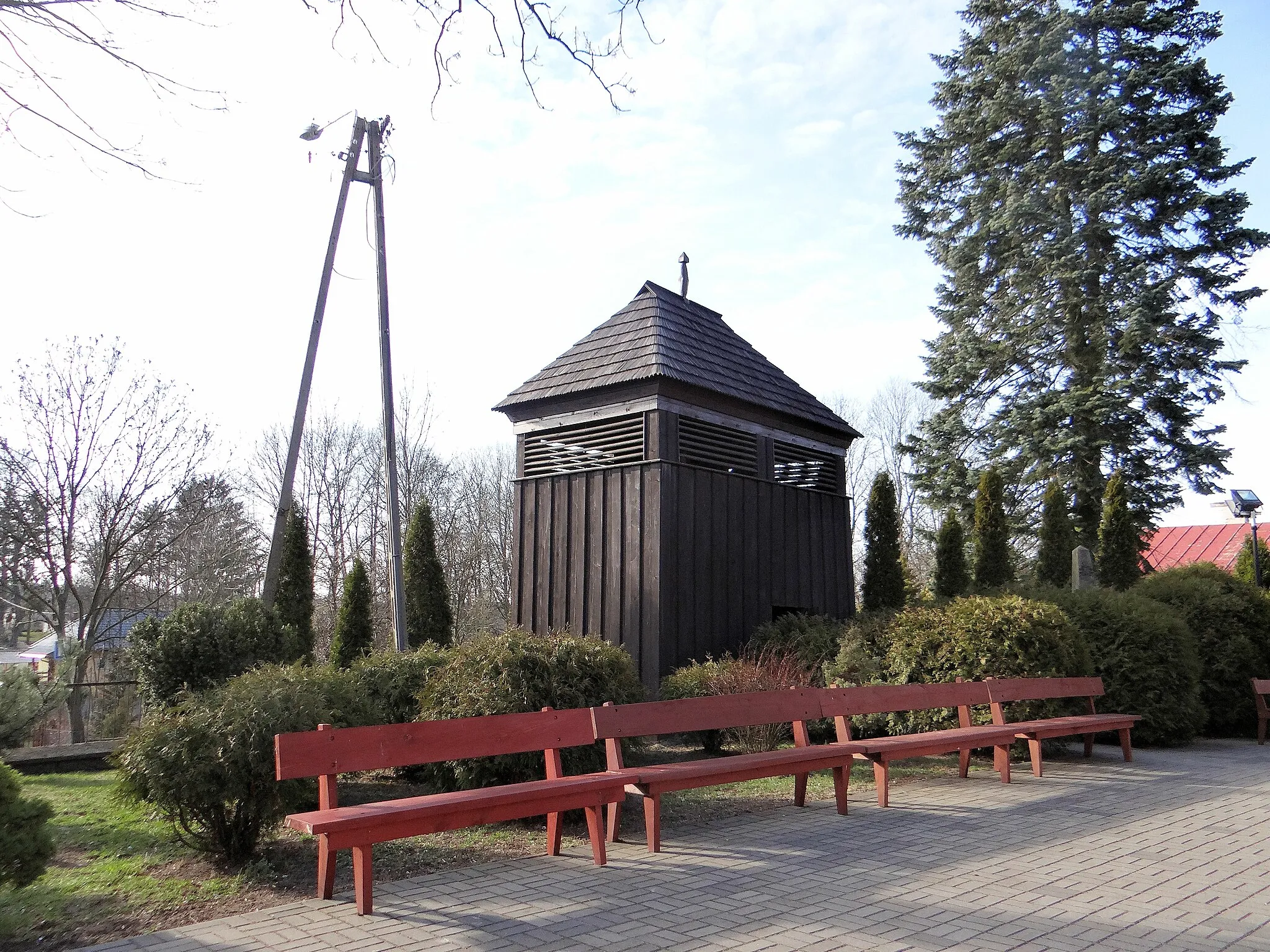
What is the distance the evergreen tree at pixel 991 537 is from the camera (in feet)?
59.2

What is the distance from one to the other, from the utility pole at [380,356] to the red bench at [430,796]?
7493 millimetres

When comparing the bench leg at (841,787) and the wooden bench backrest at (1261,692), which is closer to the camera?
the bench leg at (841,787)

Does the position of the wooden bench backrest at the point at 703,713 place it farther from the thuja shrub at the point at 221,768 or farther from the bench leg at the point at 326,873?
the thuja shrub at the point at 221,768

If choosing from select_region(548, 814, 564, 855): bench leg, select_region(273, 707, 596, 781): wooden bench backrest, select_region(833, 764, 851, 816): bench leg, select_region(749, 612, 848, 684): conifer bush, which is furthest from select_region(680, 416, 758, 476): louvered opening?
select_region(548, 814, 564, 855): bench leg

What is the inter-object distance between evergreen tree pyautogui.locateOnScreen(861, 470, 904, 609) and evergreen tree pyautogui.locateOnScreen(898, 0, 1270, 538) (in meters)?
5.39

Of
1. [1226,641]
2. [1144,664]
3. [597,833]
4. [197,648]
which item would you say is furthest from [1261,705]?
[197,648]

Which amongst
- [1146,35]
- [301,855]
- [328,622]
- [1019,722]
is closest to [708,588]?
[1019,722]

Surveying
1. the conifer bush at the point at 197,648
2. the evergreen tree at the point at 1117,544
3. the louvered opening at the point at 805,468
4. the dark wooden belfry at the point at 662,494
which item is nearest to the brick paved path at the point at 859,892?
the dark wooden belfry at the point at 662,494

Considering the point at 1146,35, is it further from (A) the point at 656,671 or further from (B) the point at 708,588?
(A) the point at 656,671

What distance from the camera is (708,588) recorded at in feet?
44.6

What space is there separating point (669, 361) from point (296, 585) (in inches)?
254

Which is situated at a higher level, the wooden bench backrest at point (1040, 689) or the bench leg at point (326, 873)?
the wooden bench backrest at point (1040, 689)

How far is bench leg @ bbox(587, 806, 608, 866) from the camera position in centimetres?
587

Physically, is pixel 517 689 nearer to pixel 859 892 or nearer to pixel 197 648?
pixel 859 892
